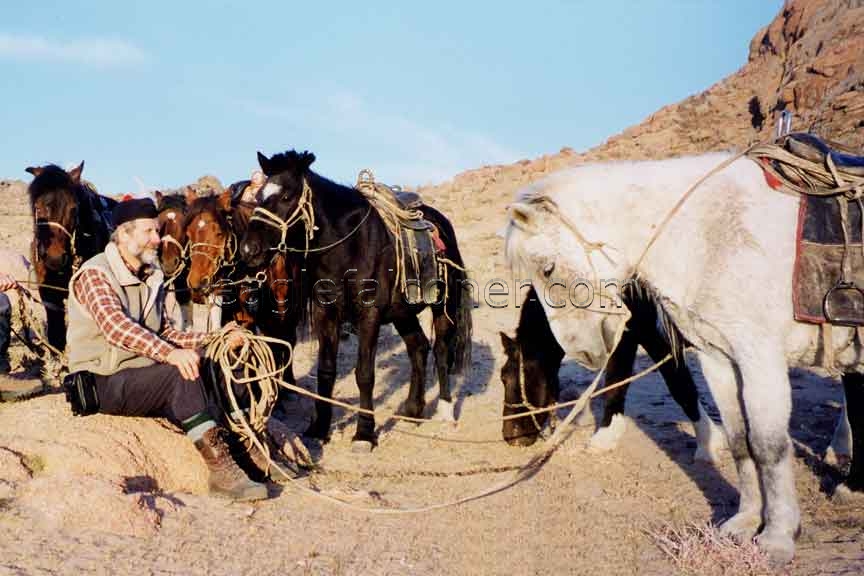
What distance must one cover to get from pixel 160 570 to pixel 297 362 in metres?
6.39

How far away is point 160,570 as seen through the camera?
10.2 feet

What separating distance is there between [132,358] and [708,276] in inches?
133

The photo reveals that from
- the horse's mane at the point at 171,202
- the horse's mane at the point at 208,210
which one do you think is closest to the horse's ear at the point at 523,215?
the horse's mane at the point at 208,210

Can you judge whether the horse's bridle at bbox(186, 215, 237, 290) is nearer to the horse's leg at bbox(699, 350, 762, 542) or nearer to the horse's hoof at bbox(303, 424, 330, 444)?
the horse's hoof at bbox(303, 424, 330, 444)

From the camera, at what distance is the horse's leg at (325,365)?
6188mm

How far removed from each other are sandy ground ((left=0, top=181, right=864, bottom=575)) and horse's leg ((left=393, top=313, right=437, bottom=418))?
60cm

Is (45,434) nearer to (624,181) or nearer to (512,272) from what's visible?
(512,272)

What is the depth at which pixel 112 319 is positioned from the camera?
4027 millimetres

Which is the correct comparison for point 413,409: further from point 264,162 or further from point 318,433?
point 264,162

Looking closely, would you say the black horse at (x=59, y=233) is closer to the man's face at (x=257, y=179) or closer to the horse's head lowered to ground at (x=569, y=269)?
the man's face at (x=257, y=179)

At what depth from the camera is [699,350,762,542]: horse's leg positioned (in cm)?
371

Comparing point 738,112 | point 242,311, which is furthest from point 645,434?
point 738,112

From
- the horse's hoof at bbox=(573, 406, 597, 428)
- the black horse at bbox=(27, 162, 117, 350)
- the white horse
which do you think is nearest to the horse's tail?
the horse's hoof at bbox=(573, 406, 597, 428)

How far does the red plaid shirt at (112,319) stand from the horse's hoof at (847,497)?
14.5 ft
